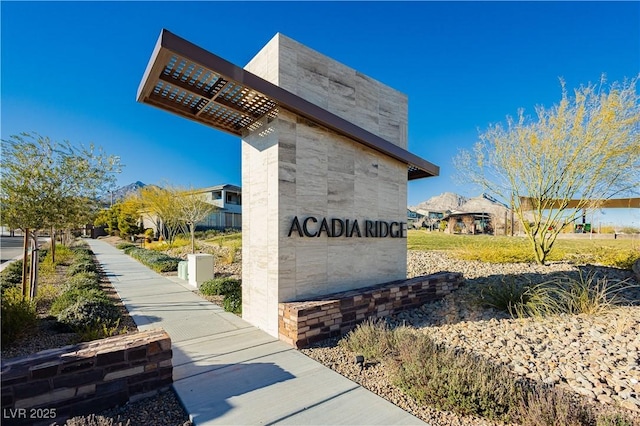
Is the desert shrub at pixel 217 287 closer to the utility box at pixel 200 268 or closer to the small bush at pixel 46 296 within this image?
the utility box at pixel 200 268

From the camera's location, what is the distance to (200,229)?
3262 cm

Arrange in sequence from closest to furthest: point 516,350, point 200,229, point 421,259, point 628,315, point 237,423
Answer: point 237,423 < point 516,350 < point 628,315 < point 421,259 < point 200,229

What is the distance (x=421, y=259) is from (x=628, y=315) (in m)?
6.44

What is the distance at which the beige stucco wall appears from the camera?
4777mm

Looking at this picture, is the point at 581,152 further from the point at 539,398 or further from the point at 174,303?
the point at 174,303

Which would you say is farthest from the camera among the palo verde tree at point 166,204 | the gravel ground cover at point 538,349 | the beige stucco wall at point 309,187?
the palo verde tree at point 166,204

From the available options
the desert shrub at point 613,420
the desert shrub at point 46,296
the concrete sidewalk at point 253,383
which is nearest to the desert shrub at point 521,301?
the desert shrub at point 613,420

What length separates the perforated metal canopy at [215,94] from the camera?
3594mm

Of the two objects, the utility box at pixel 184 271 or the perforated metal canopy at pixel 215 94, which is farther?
the utility box at pixel 184 271

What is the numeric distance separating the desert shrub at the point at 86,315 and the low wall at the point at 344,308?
2.85m

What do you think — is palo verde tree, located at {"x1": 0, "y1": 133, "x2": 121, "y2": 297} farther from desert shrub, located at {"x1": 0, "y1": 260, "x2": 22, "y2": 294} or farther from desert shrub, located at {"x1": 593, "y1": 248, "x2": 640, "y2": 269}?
desert shrub, located at {"x1": 593, "y1": 248, "x2": 640, "y2": 269}

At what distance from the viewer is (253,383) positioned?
3.31 meters

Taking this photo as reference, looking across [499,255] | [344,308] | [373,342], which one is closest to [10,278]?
[344,308]

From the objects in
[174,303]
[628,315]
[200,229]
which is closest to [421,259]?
[628,315]
